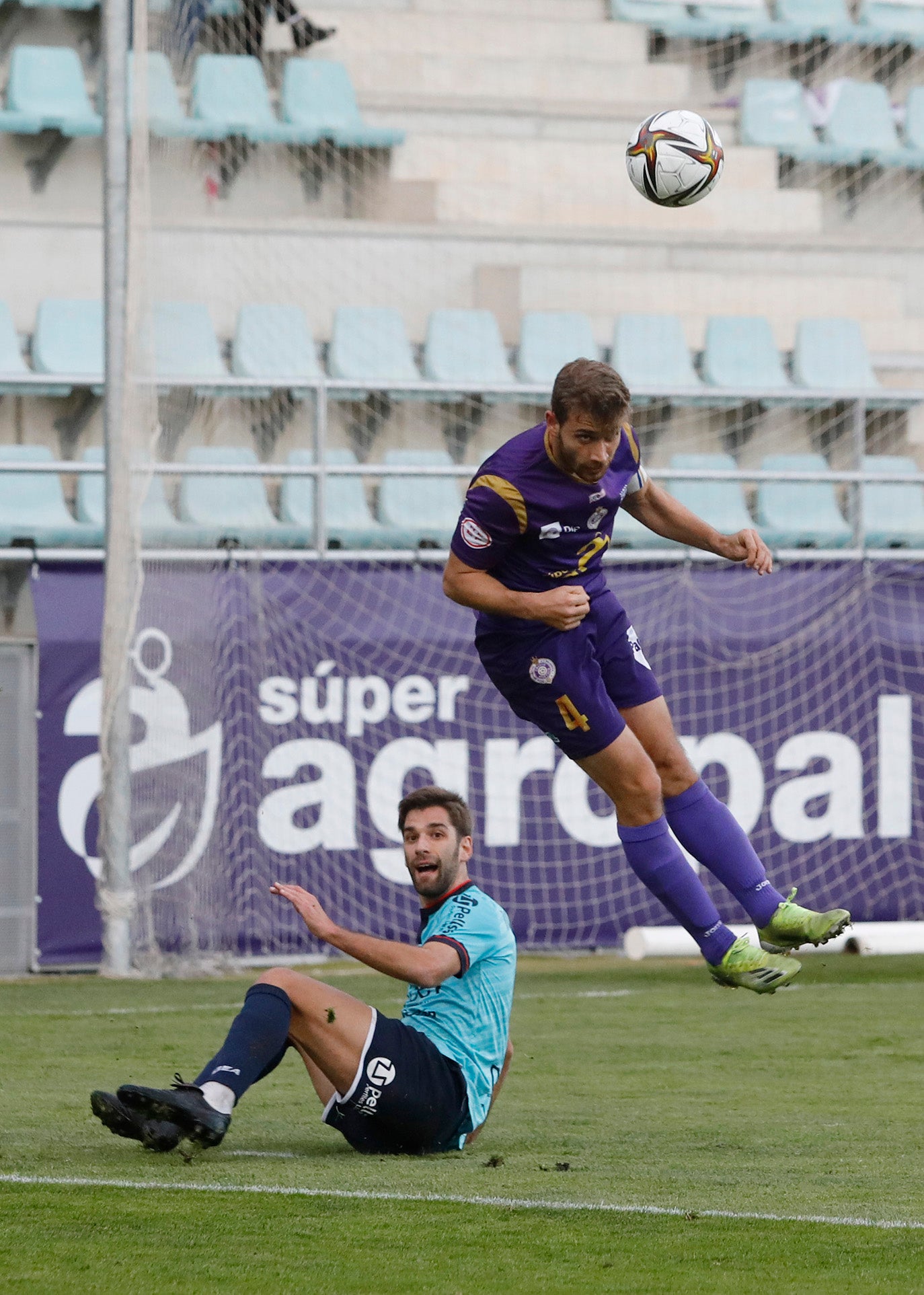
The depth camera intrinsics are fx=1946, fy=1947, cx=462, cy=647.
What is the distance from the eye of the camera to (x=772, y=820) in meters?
12.6

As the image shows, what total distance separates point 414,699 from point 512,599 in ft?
22.1

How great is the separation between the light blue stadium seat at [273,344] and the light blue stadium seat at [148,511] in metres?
1.32

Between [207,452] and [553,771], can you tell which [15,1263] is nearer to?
[553,771]

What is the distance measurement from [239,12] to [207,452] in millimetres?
4496

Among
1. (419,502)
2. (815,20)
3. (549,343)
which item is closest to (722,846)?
(419,502)

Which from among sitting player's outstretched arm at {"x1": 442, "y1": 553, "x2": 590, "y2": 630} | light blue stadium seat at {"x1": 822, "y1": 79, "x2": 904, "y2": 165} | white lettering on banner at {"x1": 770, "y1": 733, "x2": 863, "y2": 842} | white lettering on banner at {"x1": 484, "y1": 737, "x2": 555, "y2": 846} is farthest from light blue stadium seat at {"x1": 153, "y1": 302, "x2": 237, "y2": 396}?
sitting player's outstretched arm at {"x1": 442, "y1": 553, "x2": 590, "y2": 630}

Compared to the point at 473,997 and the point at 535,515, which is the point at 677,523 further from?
the point at 473,997

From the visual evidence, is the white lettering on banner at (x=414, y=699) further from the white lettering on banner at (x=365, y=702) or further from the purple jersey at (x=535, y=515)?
the purple jersey at (x=535, y=515)

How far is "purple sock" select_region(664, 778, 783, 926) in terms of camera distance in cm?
589

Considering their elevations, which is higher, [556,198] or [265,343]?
[556,198]

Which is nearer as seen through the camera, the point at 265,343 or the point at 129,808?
the point at 129,808

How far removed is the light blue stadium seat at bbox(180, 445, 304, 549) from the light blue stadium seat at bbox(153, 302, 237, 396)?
1.98 feet

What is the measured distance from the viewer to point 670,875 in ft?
19.6

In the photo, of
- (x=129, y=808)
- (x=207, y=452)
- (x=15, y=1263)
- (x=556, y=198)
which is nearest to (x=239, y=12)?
(x=556, y=198)
